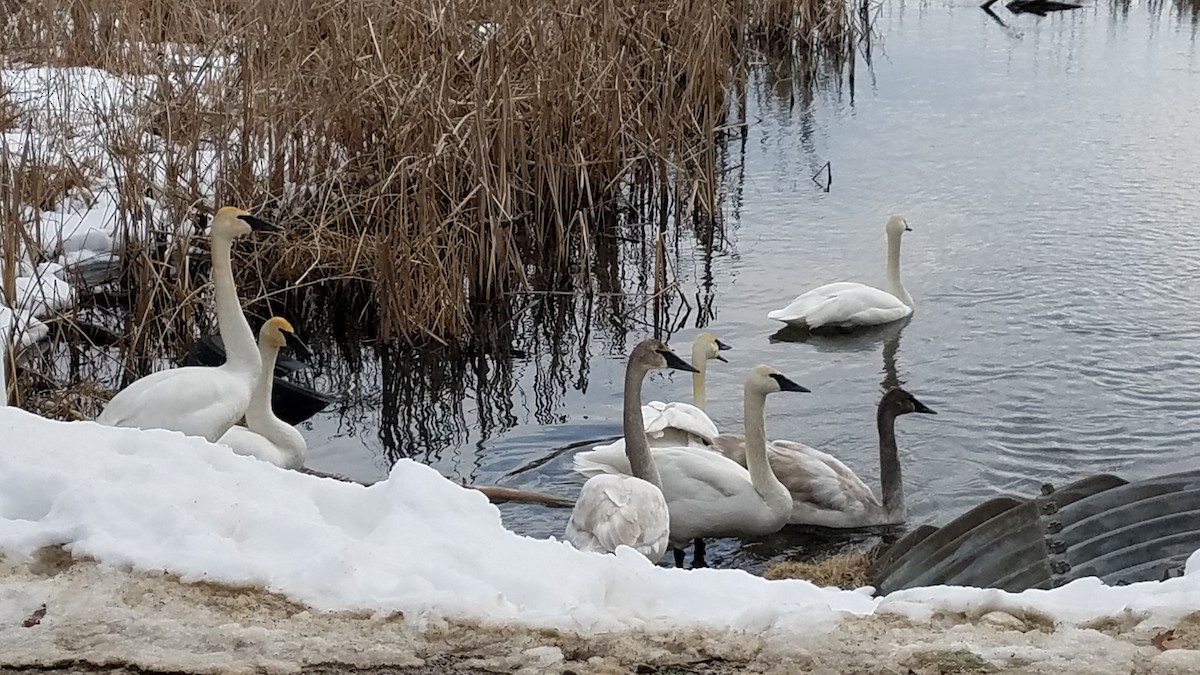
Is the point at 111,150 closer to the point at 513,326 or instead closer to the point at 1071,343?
the point at 513,326

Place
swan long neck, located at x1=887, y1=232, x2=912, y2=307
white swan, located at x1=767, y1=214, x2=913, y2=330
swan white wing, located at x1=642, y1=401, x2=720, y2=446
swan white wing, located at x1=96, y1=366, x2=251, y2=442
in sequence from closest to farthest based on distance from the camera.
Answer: swan white wing, located at x1=96, y1=366, x2=251, y2=442, swan white wing, located at x1=642, y1=401, x2=720, y2=446, white swan, located at x1=767, y1=214, x2=913, y2=330, swan long neck, located at x1=887, y1=232, x2=912, y2=307

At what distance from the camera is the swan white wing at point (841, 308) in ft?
29.1

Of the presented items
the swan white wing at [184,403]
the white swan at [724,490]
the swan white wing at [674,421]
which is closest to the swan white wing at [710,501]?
the white swan at [724,490]

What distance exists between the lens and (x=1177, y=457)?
685 centimetres

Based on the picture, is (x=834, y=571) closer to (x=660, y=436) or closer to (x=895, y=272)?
(x=660, y=436)

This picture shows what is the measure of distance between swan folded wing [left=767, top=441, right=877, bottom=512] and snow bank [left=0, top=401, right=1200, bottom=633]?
3095mm

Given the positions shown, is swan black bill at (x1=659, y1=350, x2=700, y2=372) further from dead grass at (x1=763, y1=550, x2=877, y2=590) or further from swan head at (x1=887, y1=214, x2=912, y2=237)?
swan head at (x1=887, y1=214, x2=912, y2=237)

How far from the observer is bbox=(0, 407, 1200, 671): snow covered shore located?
3.08 meters

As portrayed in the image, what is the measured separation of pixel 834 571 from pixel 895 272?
4291 millimetres

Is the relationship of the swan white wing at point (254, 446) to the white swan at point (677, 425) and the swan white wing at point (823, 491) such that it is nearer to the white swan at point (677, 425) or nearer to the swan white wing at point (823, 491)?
the white swan at point (677, 425)

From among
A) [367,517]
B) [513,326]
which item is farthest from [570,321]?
[367,517]

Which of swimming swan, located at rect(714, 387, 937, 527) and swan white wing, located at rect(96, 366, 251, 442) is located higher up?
swan white wing, located at rect(96, 366, 251, 442)

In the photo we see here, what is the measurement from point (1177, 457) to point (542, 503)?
300cm

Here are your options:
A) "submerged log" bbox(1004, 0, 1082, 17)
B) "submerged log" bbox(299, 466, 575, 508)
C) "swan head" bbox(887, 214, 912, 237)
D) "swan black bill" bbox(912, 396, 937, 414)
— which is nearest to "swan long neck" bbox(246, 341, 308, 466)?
"submerged log" bbox(299, 466, 575, 508)
